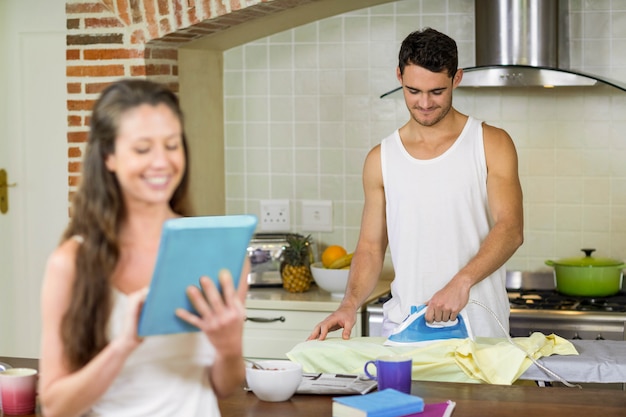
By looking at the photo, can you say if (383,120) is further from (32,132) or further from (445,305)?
(445,305)

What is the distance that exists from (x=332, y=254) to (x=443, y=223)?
142 centimetres

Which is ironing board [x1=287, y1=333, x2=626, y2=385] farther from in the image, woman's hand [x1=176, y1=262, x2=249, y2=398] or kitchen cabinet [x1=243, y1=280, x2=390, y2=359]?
kitchen cabinet [x1=243, y1=280, x2=390, y2=359]

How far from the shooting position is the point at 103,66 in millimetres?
4375

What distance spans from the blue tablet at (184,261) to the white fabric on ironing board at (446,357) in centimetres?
126

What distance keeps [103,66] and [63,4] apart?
2.10 ft

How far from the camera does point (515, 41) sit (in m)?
4.32

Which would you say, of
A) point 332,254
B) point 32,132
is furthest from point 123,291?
point 32,132

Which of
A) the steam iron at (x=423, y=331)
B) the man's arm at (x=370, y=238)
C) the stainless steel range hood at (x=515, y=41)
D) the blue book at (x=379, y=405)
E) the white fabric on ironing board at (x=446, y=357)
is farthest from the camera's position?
the stainless steel range hood at (x=515, y=41)

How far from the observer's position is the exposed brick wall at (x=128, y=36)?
421cm

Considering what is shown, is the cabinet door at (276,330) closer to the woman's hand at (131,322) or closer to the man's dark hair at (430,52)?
the man's dark hair at (430,52)

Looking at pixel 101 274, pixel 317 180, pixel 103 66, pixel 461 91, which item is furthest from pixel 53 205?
pixel 101 274

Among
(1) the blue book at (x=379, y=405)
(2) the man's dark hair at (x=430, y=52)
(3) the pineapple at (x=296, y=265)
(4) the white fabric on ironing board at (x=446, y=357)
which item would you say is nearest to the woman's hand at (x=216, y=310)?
(1) the blue book at (x=379, y=405)

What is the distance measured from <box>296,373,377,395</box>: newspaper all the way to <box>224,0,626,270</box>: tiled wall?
2.41m

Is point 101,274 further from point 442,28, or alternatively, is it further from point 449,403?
point 442,28
